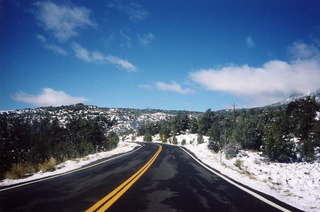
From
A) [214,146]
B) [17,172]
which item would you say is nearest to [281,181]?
[17,172]

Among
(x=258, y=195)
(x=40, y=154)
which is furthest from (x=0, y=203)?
(x=40, y=154)

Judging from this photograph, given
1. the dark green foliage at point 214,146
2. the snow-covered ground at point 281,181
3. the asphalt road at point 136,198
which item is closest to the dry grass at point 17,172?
the asphalt road at point 136,198

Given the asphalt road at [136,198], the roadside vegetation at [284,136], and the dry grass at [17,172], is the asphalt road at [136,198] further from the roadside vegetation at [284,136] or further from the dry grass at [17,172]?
the roadside vegetation at [284,136]

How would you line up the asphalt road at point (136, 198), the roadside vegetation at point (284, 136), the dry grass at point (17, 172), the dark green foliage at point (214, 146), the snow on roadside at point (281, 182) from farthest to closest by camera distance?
the dark green foliage at point (214, 146), the roadside vegetation at point (284, 136), the dry grass at point (17, 172), the snow on roadside at point (281, 182), the asphalt road at point (136, 198)

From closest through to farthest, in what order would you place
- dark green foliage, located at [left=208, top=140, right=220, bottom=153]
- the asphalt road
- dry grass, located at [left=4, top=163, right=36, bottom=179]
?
the asphalt road → dry grass, located at [left=4, top=163, right=36, bottom=179] → dark green foliage, located at [left=208, top=140, right=220, bottom=153]

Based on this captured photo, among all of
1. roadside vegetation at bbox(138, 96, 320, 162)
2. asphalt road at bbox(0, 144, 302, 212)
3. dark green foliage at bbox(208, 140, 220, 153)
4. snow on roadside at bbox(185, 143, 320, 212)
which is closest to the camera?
asphalt road at bbox(0, 144, 302, 212)

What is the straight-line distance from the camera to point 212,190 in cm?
623

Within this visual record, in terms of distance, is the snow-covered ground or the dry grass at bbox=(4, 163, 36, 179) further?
the dry grass at bbox=(4, 163, 36, 179)

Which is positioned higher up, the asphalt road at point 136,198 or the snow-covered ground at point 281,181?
the asphalt road at point 136,198

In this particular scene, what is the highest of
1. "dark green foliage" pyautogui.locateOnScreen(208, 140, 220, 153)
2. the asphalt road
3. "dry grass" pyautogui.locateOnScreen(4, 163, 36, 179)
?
the asphalt road

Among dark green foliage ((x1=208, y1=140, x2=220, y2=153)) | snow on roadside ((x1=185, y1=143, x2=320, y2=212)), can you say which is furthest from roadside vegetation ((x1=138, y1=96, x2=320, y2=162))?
snow on roadside ((x1=185, y1=143, x2=320, y2=212))

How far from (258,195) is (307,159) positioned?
3476cm

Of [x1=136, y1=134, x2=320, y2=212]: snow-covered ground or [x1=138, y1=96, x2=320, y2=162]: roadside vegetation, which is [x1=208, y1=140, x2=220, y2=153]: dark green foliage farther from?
[x1=136, y1=134, x2=320, y2=212]: snow-covered ground

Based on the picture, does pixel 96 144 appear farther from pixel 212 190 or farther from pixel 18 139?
pixel 212 190
